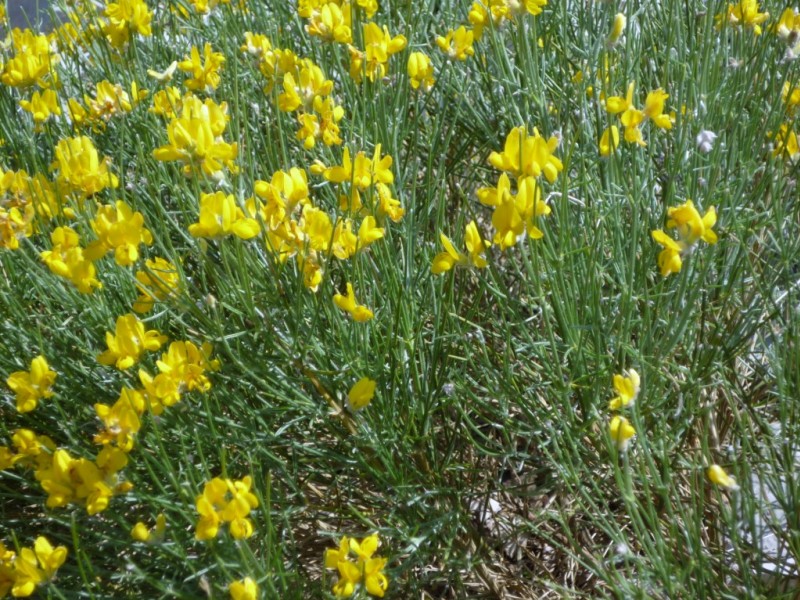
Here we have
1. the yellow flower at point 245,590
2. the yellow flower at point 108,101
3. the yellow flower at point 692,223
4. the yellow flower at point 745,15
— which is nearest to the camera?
the yellow flower at point 245,590

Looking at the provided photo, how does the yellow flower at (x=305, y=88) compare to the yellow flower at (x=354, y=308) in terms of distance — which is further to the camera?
the yellow flower at (x=305, y=88)

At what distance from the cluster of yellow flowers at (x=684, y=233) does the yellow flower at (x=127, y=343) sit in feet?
2.65

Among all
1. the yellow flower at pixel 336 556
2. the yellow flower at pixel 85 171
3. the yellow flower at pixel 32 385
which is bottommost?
the yellow flower at pixel 336 556

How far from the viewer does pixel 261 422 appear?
1.75 meters

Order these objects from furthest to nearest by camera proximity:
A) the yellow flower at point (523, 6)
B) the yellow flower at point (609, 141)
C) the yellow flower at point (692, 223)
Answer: the yellow flower at point (523, 6)
the yellow flower at point (609, 141)
the yellow flower at point (692, 223)

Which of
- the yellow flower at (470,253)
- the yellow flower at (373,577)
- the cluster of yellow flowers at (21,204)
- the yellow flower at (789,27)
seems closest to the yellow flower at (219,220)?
the yellow flower at (470,253)

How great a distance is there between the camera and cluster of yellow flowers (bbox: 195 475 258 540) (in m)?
1.28

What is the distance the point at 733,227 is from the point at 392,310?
714 mm

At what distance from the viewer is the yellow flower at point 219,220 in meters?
1.37

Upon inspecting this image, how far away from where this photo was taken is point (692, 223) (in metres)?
1.37

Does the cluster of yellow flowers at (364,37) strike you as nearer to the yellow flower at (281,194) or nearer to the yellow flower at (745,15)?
the yellow flower at (281,194)

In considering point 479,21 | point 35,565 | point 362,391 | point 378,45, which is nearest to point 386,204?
point 362,391

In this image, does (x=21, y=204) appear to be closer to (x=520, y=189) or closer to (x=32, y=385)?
(x=32, y=385)

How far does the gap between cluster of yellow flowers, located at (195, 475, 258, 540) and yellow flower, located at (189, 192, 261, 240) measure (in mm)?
364
